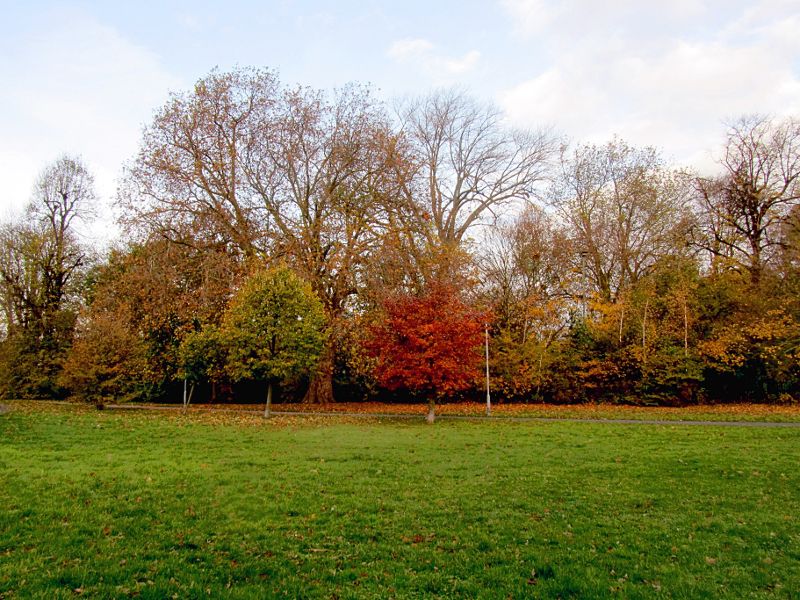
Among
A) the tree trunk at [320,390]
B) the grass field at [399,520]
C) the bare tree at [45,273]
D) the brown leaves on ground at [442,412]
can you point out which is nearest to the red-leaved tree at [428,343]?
the brown leaves on ground at [442,412]

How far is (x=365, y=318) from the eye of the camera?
2361 centimetres

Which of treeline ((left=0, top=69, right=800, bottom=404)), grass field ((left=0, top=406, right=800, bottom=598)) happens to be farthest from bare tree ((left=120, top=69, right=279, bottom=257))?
grass field ((left=0, top=406, right=800, bottom=598))

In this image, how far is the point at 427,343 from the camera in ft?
63.7

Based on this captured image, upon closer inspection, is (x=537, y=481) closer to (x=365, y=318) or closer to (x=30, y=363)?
(x=365, y=318)

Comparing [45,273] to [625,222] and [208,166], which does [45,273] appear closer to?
[208,166]

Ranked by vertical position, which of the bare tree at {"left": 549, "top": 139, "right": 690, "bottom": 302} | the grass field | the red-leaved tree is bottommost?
the grass field

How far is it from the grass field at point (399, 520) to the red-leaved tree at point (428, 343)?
6.35 meters

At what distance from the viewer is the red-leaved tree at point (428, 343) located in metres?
19.4

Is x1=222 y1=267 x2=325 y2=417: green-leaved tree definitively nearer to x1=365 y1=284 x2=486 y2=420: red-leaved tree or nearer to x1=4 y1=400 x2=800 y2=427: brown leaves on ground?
x1=4 y1=400 x2=800 y2=427: brown leaves on ground

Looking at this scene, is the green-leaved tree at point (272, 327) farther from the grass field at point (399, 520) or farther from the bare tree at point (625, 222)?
the bare tree at point (625, 222)

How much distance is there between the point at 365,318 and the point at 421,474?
14044 millimetres

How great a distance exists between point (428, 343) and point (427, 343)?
0.09 m

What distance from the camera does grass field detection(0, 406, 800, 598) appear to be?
4.80 meters

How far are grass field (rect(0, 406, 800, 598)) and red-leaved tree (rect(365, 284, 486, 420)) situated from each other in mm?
6348
